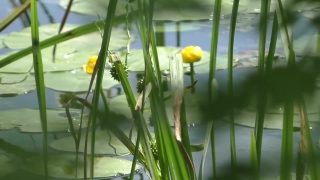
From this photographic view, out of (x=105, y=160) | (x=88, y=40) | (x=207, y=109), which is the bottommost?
(x=105, y=160)

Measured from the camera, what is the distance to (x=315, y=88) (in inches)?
7.5

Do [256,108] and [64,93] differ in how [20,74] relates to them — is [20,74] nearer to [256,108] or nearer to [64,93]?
[64,93]

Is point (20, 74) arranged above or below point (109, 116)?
below

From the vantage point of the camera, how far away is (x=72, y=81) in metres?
1.29

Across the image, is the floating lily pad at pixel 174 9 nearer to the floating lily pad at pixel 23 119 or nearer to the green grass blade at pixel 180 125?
the green grass blade at pixel 180 125

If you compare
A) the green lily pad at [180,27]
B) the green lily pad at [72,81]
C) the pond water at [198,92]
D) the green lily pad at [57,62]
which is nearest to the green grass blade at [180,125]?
the pond water at [198,92]

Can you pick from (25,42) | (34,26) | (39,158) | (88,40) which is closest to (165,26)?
(88,40)

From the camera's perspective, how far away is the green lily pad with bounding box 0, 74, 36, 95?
1.23 metres

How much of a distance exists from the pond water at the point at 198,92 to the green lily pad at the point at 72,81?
0.01 meters

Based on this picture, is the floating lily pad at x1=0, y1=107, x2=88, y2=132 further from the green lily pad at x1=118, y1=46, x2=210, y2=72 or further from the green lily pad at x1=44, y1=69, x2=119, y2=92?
the green lily pad at x1=118, y1=46, x2=210, y2=72

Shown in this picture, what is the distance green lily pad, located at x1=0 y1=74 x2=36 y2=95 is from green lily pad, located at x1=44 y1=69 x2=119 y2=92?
0.04 metres

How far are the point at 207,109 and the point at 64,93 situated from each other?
1063 millimetres

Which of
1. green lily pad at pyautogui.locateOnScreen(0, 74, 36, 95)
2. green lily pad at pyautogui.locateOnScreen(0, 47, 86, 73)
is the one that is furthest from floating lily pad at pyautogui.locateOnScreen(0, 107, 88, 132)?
green lily pad at pyautogui.locateOnScreen(0, 47, 86, 73)

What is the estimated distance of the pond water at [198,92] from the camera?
0.23 metres
